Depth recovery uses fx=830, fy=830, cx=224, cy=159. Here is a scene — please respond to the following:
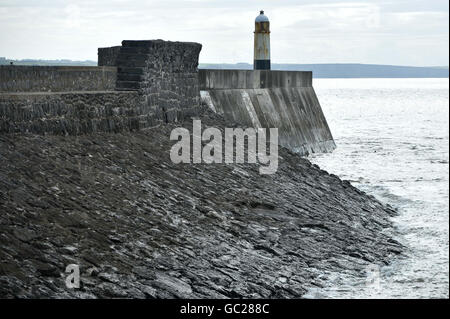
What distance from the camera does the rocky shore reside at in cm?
873

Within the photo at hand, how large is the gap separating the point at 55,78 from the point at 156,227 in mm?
4294

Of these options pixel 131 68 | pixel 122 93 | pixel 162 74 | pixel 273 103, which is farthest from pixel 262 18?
pixel 122 93

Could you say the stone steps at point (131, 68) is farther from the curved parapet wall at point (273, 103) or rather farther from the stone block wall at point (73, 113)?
the curved parapet wall at point (273, 103)

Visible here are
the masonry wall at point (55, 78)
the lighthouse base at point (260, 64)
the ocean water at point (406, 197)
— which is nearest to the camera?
the ocean water at point (406, 197)

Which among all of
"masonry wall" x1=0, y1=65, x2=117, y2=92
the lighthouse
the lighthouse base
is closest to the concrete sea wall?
"masonry wall" x1=0, y1=65, x2=117, y2=92

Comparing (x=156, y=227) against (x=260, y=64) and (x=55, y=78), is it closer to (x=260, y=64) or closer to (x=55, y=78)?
(x=55, y=78)

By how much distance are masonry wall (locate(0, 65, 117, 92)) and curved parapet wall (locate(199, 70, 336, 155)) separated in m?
5.25

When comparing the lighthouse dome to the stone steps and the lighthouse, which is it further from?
the stone steps

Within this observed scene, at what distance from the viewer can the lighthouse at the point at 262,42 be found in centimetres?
2967

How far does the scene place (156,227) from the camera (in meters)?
10.5

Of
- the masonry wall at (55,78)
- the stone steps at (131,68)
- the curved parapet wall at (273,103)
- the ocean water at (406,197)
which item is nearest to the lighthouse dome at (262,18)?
the curved parapet wall at (273,103)

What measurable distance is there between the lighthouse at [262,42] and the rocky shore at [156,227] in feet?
49.3
